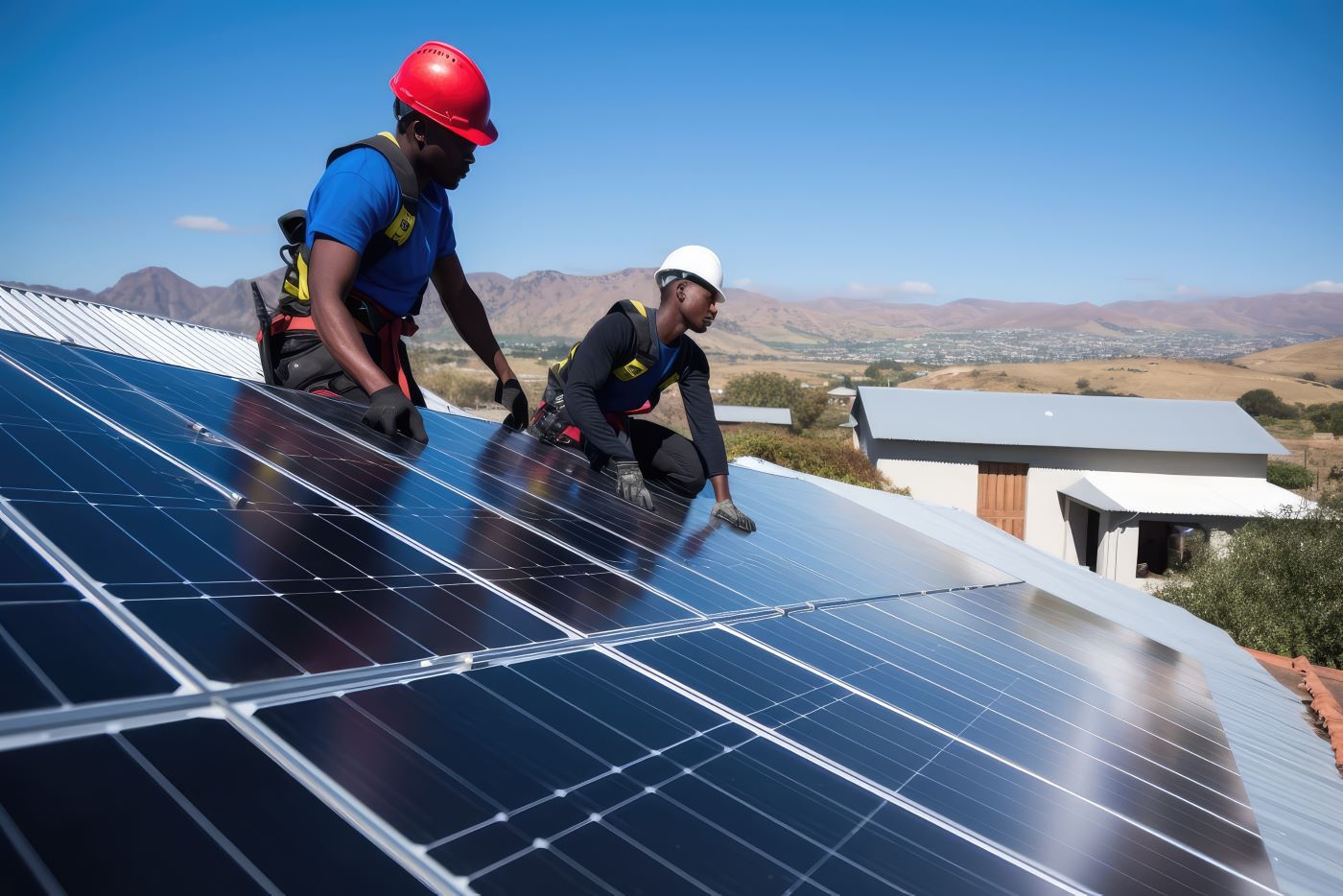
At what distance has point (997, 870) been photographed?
2180 mm

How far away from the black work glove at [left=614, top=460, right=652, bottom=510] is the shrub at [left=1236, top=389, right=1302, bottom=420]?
5013 inches

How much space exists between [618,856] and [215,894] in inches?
26.5

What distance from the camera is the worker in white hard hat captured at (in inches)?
258

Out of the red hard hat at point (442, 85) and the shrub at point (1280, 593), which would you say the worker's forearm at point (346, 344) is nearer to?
the red hard hat at point (442, 85)

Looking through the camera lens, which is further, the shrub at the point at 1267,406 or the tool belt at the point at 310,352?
the shrub at the point at 1267,406

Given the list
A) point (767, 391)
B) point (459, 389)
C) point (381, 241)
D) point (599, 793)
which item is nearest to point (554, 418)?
point (381, 241)

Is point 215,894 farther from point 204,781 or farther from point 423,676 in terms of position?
point 423,676

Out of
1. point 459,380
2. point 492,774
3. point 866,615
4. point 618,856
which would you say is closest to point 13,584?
point 492,774

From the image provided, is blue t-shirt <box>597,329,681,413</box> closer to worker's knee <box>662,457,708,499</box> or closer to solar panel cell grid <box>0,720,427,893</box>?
worker's knee <box>662,457,708,499</box>

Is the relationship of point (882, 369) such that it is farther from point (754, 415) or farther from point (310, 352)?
point (310, 352)

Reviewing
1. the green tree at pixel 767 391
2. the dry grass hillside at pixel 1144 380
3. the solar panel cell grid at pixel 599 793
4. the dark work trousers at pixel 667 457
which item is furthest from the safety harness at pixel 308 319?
the dry grass hillside at pixel 1144 380

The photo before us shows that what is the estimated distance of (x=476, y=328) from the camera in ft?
24.9

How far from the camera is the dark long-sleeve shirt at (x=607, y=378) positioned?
21.4ft

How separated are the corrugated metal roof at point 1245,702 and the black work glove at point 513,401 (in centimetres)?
402
